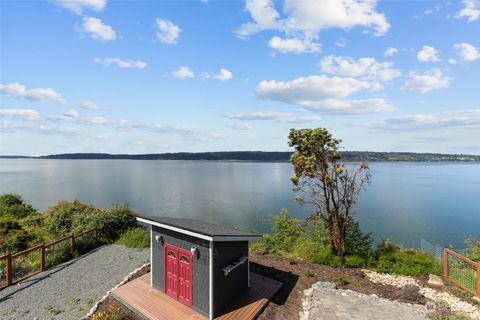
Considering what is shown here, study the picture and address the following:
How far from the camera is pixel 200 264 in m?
8.85

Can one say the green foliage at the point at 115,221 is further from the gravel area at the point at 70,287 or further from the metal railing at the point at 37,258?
the gravel area at the point at 70,287

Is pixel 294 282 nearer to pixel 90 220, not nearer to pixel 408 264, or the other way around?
pixel 408 264

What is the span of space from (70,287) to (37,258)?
14.7ft

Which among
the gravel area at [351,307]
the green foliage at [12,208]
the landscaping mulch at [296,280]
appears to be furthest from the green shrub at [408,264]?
the green foliage at [12,208]

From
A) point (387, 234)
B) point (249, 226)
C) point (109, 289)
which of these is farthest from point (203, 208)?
point (109, 289)

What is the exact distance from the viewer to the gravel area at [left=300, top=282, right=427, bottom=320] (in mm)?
8750

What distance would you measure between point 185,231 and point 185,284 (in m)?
2.10

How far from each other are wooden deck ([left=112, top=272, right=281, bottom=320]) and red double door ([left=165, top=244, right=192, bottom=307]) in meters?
0.26

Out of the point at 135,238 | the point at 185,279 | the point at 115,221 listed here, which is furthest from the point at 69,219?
the point at 185,279

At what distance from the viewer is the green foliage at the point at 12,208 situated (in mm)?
24256

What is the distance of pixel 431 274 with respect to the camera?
11.6 metres

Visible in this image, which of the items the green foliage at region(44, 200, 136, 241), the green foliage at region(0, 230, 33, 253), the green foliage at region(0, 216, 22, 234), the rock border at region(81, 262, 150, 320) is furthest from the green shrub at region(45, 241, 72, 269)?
the green foliage at region(0, 216, 22, 234)

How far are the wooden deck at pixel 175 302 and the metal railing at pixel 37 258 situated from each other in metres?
4.99

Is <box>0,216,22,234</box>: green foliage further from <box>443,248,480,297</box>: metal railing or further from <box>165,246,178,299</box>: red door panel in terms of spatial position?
<box>443,248,480,297</box>: metal railing
